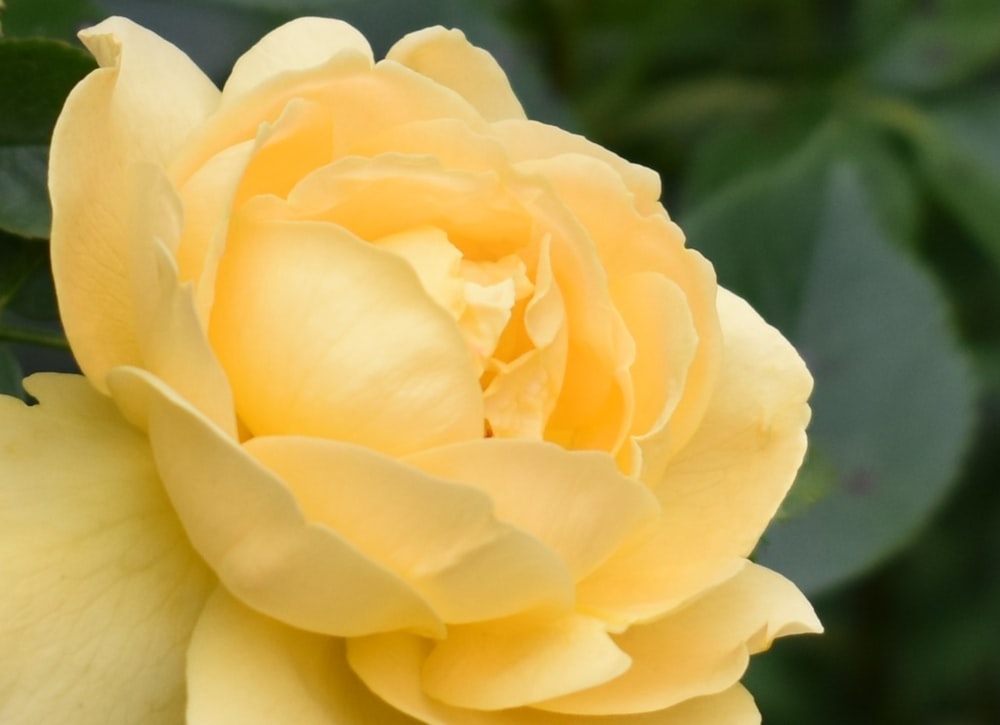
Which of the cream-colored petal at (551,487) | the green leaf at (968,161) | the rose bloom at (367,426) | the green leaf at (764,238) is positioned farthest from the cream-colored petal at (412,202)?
the green leaf at (968,161)

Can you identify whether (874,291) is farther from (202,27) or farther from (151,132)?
(151,132)

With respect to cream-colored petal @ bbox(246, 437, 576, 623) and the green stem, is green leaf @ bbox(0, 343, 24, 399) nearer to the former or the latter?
the green stem

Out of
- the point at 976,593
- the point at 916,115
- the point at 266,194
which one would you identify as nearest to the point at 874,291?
the point at 916,115

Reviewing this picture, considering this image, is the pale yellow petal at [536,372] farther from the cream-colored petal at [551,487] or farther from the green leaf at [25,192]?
the green leaf at [25,192]

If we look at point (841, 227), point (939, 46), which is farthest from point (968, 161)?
point (841, 227)

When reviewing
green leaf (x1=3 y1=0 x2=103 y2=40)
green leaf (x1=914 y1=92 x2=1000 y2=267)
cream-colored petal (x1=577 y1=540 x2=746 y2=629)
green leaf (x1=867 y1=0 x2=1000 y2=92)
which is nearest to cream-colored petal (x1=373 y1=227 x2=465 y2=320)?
cream-colored petal (x1=577 y1=540 x2=746 y2=629)

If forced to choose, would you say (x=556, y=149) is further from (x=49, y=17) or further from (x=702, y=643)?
(x=49, y=17)
